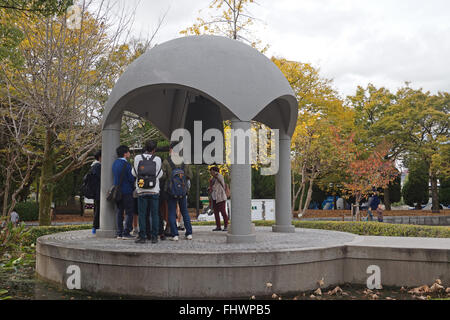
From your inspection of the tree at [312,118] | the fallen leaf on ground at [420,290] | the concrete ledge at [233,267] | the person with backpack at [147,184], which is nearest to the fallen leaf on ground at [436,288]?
the fallen leaf on ground at [420,290]

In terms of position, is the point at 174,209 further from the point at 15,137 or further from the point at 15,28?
the point at 15,137

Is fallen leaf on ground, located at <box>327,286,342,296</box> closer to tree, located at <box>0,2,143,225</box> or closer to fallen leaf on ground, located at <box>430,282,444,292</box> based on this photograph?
fallen leaf on ground, located at <box>430,282,444,292</box>

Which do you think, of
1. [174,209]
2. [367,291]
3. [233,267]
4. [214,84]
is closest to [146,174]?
[174,209]

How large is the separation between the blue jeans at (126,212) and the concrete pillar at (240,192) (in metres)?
2.07

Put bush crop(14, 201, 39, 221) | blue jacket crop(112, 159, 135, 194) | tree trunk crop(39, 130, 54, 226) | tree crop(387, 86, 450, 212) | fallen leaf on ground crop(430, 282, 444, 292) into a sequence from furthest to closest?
tree crop(387, 86, 450, 212)
bush crop(14, 201, 39, 221)
tree trunk crop(39, 130, 54, 226)
blue jacket crop(112, 159, 135, 194)
fallen leaf on ground crop(430, 282, 444, 292)

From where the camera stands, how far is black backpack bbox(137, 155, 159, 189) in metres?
7.17

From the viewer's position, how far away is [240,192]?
775cm

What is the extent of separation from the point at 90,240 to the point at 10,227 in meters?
2.51

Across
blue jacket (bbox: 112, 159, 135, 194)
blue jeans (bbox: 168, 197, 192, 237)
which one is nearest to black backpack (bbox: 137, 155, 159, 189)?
blue jeans (bbox: 168, 197, 192, 237)

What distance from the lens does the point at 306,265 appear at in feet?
22.0

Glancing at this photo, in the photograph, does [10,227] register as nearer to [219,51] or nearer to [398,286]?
[219,51]

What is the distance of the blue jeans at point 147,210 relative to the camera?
7367 mm

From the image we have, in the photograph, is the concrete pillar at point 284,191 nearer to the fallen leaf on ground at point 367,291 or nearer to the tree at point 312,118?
the fallen leaf on ground at point 367,291

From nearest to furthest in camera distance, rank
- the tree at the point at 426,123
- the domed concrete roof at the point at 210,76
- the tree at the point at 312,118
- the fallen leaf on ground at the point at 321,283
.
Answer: the fallen leaf on ground at the point at 321,283, the domed concrete roof at the point at 210,76, the tree at the point at 312,118, the tree at the point at 426,123
